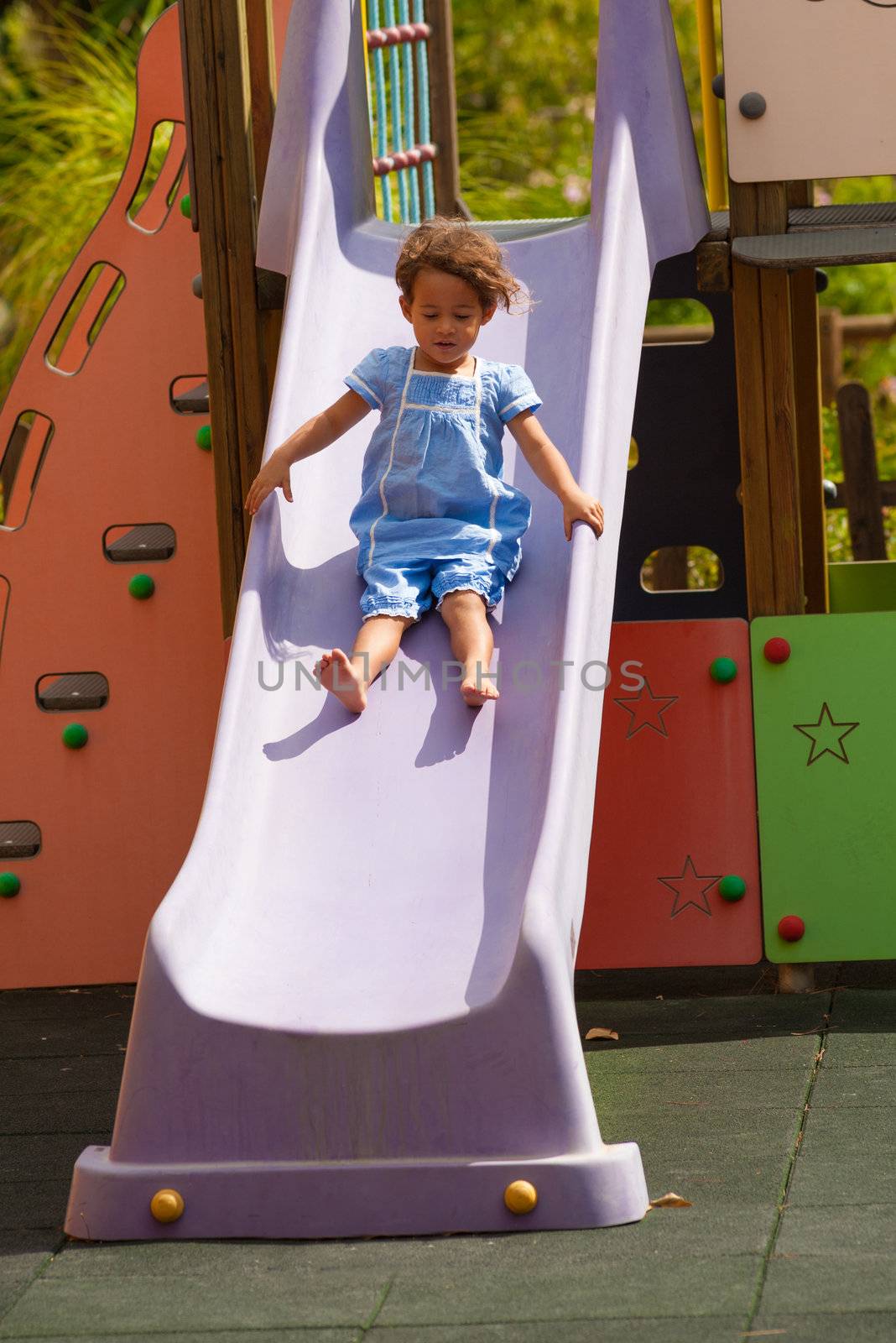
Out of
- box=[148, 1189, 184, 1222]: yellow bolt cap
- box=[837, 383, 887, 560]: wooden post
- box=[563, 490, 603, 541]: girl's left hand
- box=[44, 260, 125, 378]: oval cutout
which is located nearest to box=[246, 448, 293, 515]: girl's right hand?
box=[563, 490, 603, 541]: girl's left hand

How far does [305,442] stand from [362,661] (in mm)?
635

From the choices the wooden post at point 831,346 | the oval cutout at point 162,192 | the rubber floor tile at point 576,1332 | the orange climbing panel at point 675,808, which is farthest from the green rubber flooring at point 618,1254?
the wooden post at point 831,346

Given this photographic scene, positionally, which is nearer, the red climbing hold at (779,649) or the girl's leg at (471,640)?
the girl's leg at (471,640)

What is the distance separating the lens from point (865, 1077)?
3975mm

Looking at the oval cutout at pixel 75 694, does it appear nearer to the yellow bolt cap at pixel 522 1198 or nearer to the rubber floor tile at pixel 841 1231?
the yellow bolt cap at pixel 522 1198

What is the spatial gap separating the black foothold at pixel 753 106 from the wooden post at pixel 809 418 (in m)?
1.23

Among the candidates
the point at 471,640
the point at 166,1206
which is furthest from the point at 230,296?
the point at 166,1206

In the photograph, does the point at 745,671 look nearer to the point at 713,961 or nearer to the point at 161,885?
the point at 713,961

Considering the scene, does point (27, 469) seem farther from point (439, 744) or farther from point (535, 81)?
point (535, 81)

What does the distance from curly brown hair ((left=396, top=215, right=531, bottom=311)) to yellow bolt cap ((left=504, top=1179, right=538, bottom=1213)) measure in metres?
2.14

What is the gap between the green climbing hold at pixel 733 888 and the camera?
16.1 ft

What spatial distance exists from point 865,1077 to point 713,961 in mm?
969

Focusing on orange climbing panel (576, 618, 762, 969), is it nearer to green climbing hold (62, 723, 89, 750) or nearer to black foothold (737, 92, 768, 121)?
black foothold (737, 92, 768, 121)

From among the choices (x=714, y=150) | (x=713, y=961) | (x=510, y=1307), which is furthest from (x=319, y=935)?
(x=714, y=150)
